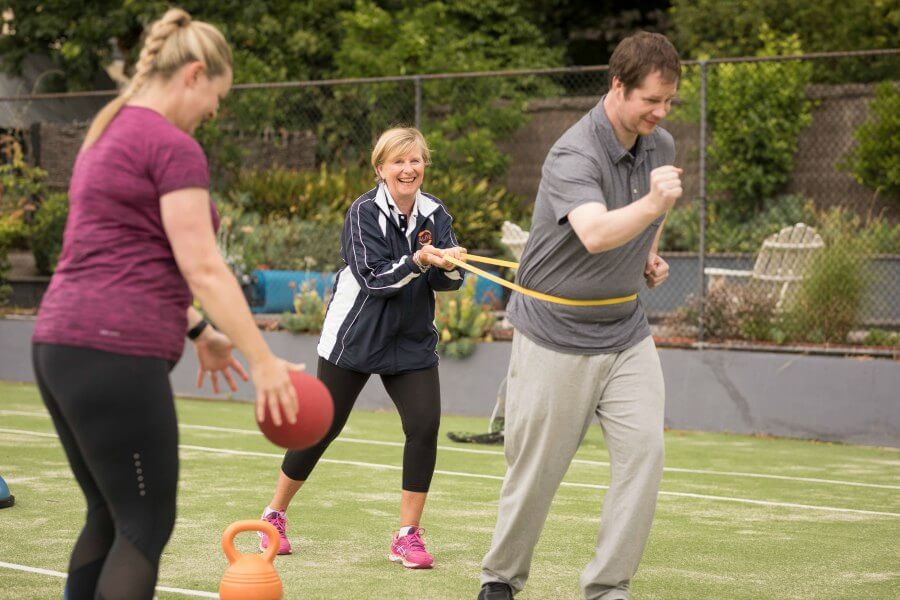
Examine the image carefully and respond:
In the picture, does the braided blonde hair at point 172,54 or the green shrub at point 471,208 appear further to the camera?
the green shrub at point 471,208

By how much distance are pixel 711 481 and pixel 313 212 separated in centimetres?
810

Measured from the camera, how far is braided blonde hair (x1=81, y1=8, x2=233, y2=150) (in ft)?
11.2

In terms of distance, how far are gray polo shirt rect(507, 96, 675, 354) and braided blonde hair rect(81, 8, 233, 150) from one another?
1433mm

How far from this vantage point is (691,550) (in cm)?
621

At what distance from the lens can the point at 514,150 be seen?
59.6ft

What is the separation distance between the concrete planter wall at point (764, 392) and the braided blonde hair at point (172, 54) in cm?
802

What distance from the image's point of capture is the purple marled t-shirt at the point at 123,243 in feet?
10.8

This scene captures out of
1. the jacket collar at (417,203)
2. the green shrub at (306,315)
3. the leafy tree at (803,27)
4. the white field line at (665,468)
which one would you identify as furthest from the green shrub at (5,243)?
the leafy tree at (803,27)

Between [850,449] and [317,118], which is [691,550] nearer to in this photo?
[850,449]

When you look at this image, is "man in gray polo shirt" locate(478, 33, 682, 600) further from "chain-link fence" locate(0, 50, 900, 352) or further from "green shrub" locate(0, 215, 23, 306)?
"green shrub" locate(0, 215, 23, 306)

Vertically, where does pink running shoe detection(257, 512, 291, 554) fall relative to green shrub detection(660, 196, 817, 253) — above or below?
above

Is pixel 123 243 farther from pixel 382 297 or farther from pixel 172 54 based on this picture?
pixel 382 297

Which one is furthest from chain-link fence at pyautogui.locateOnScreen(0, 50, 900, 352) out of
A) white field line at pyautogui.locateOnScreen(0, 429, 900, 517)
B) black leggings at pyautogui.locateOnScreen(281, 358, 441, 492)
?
black leggings at pyautogui.locateOnScreen(281, 358, 441, 492)

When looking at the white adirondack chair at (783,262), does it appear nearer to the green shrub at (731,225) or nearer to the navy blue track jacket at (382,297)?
the green shrub at (731,225)
